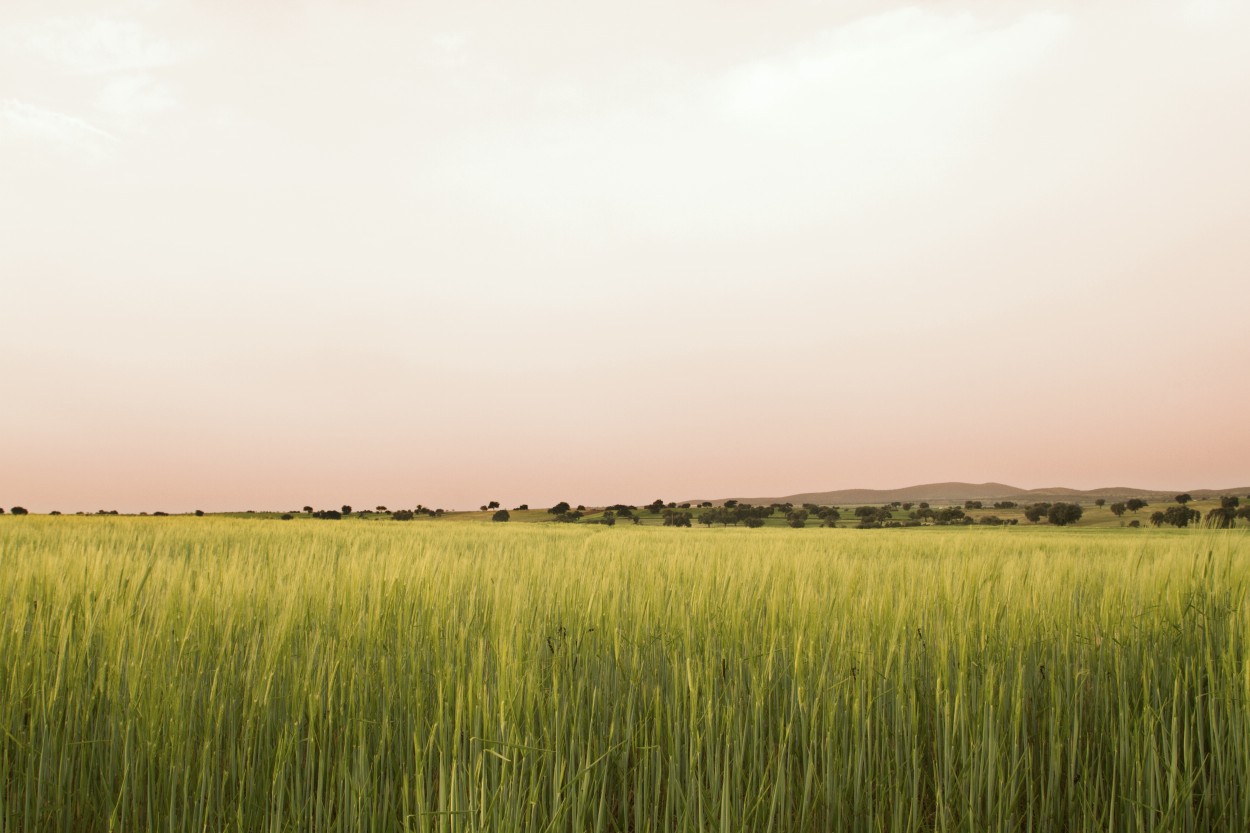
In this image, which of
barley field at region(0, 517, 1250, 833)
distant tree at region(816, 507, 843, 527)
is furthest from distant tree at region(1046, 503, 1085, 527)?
barley field at region(0, 517, 1250, 833)

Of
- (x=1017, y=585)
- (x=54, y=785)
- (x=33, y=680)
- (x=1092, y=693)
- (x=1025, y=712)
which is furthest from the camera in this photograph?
(x=1017, y=585)

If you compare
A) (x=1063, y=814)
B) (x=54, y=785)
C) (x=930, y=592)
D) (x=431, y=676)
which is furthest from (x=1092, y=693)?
(x=54, y=785)

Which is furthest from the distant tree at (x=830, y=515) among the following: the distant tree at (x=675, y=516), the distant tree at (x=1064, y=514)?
the distant tree at (x=1064, y=514)

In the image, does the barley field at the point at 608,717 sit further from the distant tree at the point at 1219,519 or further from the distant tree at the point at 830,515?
the distant tree at the point at 830,515

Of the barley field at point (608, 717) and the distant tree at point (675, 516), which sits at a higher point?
the barley field at point (608, 717)

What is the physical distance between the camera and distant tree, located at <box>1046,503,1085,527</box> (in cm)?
4428

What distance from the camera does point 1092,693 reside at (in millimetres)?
2328

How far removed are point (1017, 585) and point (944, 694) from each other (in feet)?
4.38

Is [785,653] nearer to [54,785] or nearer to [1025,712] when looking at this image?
[1025,712]

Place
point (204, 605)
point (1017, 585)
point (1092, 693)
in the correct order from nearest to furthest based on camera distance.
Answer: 1. point (1092, 693)
2. point (204, 605)
3. point (1017, 585)

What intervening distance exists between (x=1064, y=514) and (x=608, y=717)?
51.7 meters

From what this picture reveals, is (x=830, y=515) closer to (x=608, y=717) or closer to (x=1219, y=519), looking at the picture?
(x=1219, y=519)

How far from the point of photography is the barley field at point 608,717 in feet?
5.18

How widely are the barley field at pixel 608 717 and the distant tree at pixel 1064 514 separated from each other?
49288mm
